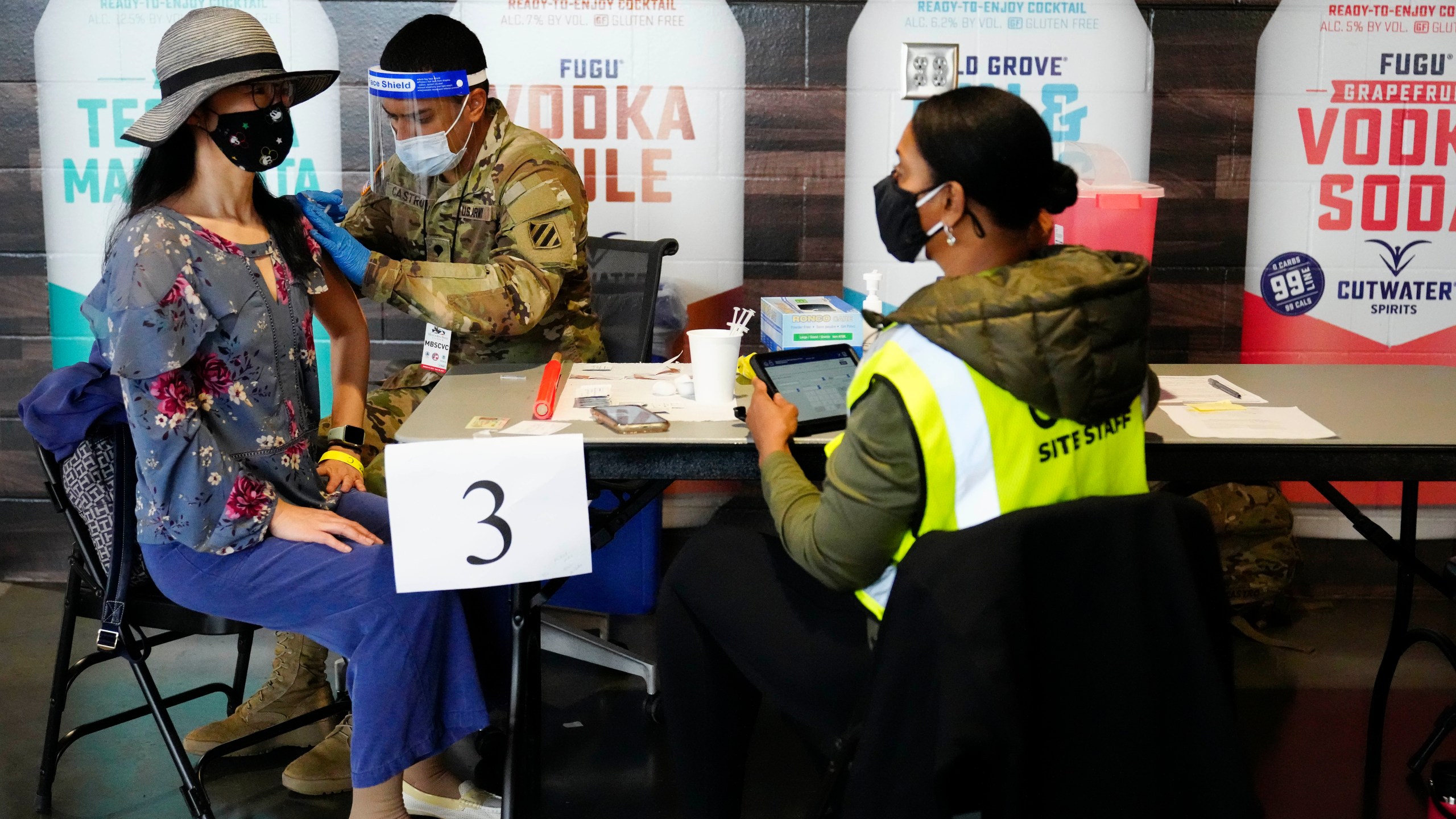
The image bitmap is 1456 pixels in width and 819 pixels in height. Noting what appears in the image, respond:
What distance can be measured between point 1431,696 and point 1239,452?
4.30 ft

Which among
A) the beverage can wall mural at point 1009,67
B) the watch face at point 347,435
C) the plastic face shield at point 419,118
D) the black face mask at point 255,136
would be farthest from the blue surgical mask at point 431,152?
the beverage can wall mural at point 1009,67

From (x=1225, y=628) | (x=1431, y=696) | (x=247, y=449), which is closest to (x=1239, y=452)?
(x=1225, y=628)

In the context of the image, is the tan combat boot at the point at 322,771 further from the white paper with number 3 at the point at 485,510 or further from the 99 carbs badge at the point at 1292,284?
the 99 carbs badge at the point at 1292,284

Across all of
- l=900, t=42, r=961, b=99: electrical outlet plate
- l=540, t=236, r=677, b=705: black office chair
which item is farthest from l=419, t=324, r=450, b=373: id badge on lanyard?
l=900, t=42, r=961, b=99: electrical outlet plate

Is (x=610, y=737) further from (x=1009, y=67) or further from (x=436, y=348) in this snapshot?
(x=1009, y=67)

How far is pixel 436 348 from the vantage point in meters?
2.65

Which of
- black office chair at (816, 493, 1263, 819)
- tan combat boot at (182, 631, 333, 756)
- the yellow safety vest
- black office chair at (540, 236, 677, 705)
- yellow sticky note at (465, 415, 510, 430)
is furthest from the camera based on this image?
black office chair at (540, 236, 677, 705)

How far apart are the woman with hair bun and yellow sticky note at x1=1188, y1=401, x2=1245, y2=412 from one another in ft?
1.97

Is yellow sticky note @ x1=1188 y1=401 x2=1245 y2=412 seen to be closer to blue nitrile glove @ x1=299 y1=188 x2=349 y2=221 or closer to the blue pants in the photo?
the blue pants

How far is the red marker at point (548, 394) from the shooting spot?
2.00 metres

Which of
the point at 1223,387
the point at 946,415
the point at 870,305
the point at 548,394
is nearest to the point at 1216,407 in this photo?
the point at 1223,387

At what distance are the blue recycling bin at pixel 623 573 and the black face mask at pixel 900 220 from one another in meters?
1.31

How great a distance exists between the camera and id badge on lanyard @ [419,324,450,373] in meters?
2.65

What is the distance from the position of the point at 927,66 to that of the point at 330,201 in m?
1.61
